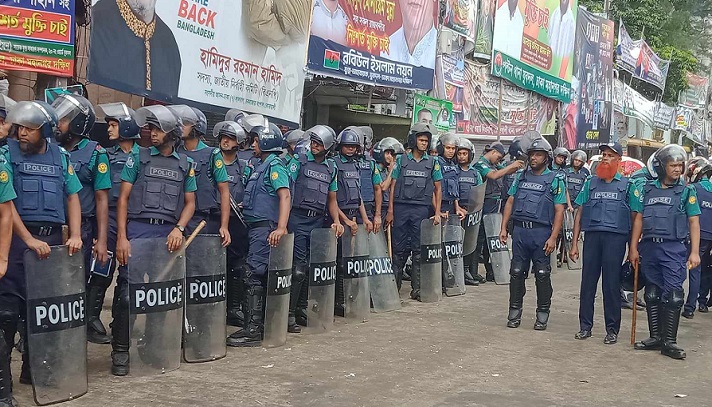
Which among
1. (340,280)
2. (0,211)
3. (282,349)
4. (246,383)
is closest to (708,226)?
(340,280)

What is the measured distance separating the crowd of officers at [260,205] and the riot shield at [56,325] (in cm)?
14

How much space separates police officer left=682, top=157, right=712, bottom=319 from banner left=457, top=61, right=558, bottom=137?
9740 millimetres

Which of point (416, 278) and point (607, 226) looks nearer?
point (607, 226)

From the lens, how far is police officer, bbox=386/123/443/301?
1059 cm

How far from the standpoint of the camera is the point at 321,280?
8039 mm

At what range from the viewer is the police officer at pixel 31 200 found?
543 cm

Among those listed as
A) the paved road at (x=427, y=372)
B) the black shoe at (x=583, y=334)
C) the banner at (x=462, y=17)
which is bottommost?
the paved road at (x=427, y=372)

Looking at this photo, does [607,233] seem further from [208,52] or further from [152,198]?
[208,52]

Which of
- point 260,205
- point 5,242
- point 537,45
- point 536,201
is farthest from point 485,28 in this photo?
point 5,242

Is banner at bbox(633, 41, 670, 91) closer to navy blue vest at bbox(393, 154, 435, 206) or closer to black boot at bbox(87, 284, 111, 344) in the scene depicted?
navy blue vest at bbox(393, 154, 435, 206)

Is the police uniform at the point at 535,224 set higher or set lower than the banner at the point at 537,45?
lower

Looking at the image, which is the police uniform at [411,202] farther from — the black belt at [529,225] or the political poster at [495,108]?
the political poster at [495,108]

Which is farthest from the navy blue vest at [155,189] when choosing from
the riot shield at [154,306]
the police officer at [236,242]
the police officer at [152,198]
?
the police officer at [236,242]

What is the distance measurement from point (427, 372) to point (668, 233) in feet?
8.82
